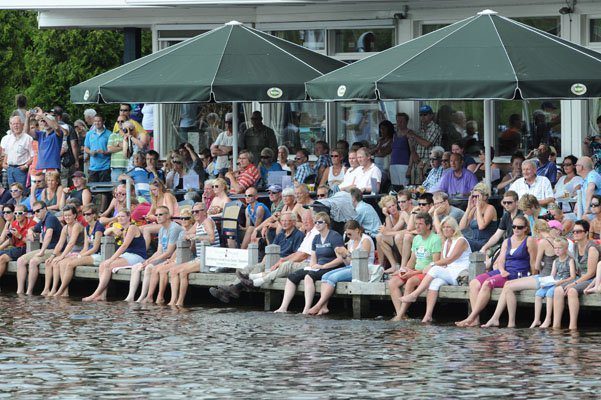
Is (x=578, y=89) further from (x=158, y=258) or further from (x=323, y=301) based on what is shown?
(x=158, y=258)

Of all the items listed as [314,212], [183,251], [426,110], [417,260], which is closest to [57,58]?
[426,110]

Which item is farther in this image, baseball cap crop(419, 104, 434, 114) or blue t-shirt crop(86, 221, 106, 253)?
baseball cap crop(419, 104, 434, 114)

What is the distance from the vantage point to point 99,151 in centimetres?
2823

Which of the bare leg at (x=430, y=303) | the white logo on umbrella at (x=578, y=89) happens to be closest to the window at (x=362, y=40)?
the white logo on umbrella at (x=578, y=89)

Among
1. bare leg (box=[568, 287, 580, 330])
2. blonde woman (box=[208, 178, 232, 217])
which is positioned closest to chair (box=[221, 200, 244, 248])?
blonde woman (box=[208, 178, 232, 217])

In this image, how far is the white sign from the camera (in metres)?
22.7

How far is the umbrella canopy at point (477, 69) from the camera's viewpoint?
69.1 feet

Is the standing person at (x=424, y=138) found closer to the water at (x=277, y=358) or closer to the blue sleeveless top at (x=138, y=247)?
the blue sleeveless top at (x=138, y=247)

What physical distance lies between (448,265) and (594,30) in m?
6.68

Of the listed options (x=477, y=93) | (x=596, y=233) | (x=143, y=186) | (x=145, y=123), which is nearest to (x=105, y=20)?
(x=145, y=123)

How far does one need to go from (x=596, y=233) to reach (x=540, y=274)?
3.08ft

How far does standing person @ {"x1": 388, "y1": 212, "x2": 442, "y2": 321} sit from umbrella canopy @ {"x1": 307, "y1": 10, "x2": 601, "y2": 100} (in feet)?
5.65

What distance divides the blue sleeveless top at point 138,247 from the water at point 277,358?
2.35m

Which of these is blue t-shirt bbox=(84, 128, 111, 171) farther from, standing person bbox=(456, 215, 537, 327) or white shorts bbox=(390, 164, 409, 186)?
standing person bbox=(456, 215, 537, 327)
